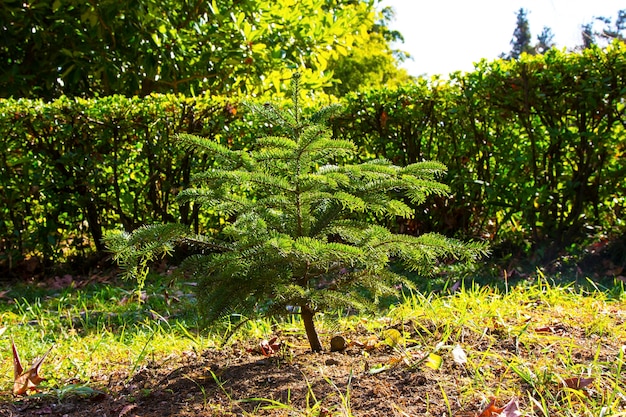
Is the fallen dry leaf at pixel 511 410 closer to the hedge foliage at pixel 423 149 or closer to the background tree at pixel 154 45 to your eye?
the hedge foliage at pixel 423 149

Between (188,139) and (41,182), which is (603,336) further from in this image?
(41,182)

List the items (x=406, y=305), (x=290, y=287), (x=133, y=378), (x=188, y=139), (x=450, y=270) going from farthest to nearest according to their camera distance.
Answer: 1. (x=450, y=270)
2. (x=406, y=305)
3. (x=133, y=378)
4. (x=188, y=139)
5. (x=290, y=287)

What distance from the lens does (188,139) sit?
2369 millimetres

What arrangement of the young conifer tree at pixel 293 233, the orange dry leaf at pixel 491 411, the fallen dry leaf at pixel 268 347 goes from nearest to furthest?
the orange dry leaf at pixel 491 411
the young conifer tree at pixel 293 233
the fallen dry leaf at pixel 268 347

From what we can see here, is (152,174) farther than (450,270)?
Yes

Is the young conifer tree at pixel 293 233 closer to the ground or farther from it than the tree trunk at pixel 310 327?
farther from it

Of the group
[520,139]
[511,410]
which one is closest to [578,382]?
[511,410]

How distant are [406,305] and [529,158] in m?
2.59

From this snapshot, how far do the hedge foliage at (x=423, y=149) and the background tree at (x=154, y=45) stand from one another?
1.57m

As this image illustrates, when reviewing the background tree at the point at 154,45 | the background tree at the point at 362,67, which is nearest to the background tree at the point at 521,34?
the background tree at the point at 362,67

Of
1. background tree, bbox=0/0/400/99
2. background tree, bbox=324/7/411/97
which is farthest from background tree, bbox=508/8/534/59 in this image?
background tree, bbox=0/0/400/99

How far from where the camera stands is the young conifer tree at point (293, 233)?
7.27ft

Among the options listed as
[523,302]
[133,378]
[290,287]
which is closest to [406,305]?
[523,302]

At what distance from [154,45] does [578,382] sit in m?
5.75
